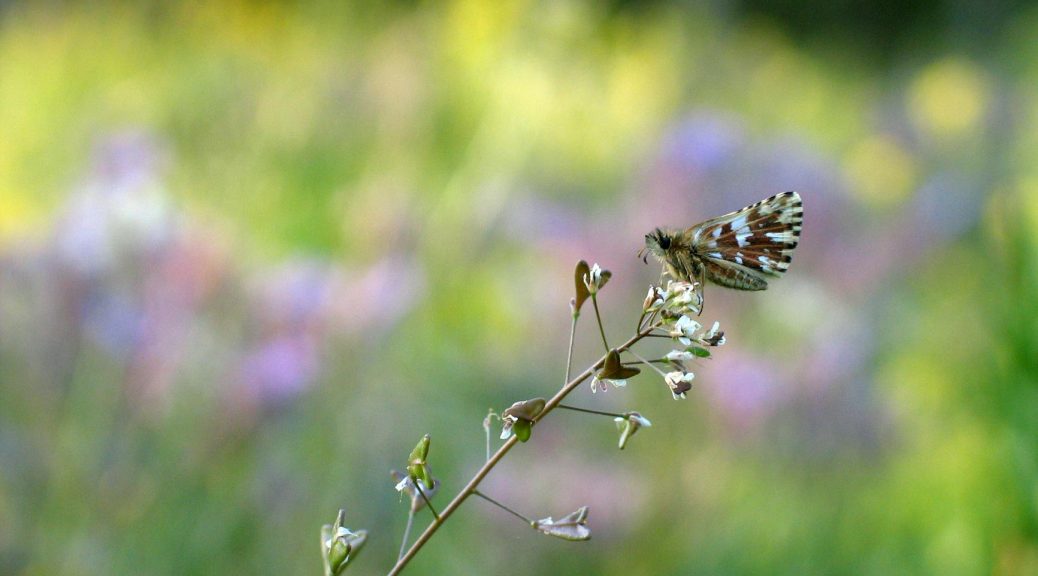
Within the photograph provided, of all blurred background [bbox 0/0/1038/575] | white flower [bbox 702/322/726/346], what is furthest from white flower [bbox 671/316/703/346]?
blurred background [bbox 0/0/1038/575]

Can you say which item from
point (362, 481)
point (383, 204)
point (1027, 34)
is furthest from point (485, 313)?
point (1027, 34)

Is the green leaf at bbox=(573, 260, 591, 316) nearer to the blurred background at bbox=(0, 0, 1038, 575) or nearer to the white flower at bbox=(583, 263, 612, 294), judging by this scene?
the white flower at bbox=(583, 263, 612, 294)

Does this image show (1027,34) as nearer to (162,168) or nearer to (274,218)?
(274,218)

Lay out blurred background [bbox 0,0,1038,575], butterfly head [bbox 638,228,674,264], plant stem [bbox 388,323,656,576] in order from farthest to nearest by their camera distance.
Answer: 1. blurred background [bbox 0,0,1038,575]
2. butterfly head [bbox 638,228,674,264]
3. plant stem [bbox 388,323,656,576]

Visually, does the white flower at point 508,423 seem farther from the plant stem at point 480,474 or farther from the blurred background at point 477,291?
the blurred background at point 477,291

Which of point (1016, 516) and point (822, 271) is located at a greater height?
point (822, 271)

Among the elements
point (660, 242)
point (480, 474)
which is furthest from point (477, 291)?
point (480, 474)
